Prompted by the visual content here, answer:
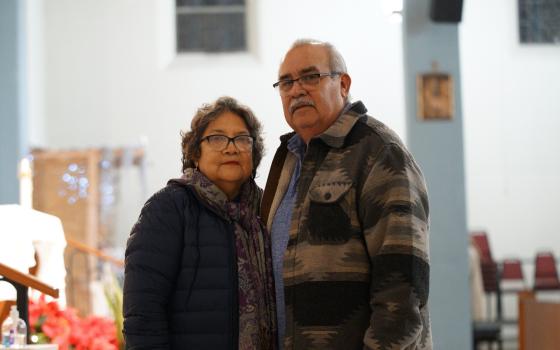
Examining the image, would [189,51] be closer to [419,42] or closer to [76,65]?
[76,65]

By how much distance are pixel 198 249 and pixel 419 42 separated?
4301mm

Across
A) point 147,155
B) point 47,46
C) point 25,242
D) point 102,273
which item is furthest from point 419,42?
point 47,46

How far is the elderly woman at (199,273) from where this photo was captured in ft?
8.21

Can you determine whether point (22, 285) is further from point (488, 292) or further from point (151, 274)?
point (488, 292)

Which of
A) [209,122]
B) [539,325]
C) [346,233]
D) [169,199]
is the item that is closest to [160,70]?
[539,325]

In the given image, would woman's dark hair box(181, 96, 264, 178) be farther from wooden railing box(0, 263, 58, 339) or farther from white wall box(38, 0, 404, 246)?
white wall box(38, 0, 404, 246)

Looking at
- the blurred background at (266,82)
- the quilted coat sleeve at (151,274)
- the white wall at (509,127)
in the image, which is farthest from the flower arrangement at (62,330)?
the white wall at (509,127)

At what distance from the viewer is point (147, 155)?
11789 millimetres

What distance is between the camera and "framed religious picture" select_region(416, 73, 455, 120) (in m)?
6.52

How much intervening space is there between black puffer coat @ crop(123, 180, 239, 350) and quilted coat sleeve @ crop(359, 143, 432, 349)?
41 centimetres

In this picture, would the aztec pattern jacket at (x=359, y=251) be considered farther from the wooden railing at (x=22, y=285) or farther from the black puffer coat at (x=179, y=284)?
the wooden railing at (x=22, y=285)

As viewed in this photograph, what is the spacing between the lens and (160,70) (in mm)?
12016

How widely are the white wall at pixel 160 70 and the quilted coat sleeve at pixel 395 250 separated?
937cm

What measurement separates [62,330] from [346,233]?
1.55 m
